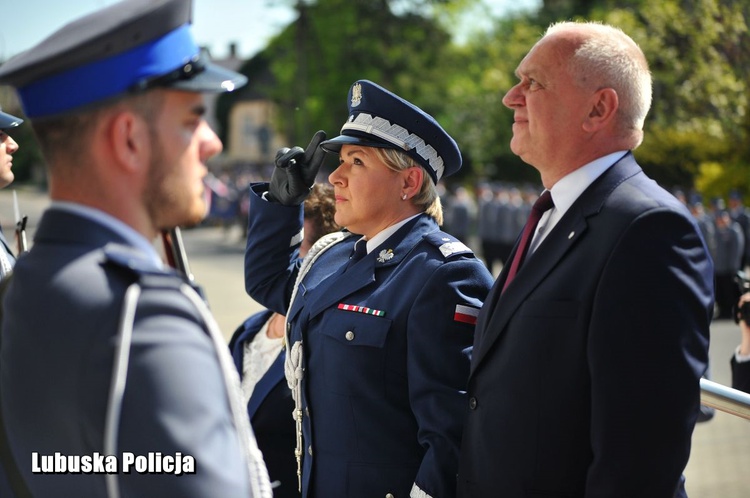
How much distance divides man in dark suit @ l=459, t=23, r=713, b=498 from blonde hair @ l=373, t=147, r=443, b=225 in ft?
2.06

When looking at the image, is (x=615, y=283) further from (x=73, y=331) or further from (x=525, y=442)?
(x=73, y=331)

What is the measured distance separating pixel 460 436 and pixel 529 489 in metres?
0.42

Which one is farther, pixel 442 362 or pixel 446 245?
pixel 446 245

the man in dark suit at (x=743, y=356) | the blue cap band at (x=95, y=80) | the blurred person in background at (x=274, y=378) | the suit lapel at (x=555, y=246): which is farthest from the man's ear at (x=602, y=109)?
the man in dark suit at (x=743, y=356)

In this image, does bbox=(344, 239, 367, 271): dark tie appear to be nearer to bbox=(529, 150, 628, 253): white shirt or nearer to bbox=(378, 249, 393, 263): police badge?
bbox=(378, 249, 393, 263): police badge

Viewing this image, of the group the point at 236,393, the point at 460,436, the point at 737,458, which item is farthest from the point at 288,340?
the point at 737,458

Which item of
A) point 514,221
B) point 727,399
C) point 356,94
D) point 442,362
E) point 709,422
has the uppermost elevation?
point 356,94

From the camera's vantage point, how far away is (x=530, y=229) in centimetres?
256

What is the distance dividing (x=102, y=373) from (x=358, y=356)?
147cm

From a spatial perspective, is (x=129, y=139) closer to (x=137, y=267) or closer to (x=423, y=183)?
(x=137, y=267)

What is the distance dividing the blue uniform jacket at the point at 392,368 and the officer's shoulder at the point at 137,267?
128 centimetres

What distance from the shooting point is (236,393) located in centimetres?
158

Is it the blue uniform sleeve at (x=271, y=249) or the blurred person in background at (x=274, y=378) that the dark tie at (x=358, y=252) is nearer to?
the blue uniform sleeve at (x=271, y=249)

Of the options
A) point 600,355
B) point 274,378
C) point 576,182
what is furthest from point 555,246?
point 274,378
